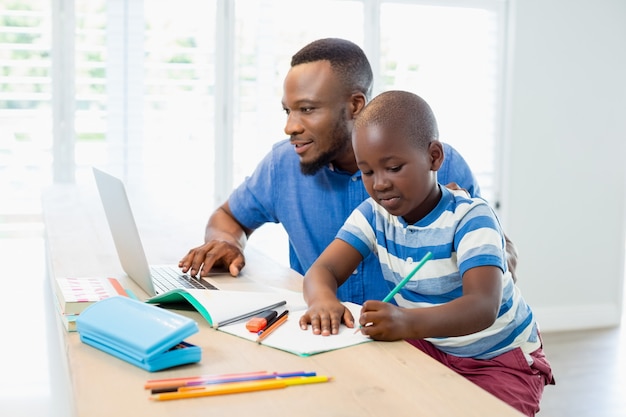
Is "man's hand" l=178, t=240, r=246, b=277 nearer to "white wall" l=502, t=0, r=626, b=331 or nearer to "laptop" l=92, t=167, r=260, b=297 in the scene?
"laptop" l=92, t=167, r=260, b=297

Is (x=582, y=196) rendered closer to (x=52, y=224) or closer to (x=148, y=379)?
(x=52, y=224)

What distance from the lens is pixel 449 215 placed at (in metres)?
1.46

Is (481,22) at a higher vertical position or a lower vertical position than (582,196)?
higher

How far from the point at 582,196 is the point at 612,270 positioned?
49 cm

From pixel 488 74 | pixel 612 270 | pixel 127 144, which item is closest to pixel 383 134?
pixel 127 144

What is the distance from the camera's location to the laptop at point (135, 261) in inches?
60.9

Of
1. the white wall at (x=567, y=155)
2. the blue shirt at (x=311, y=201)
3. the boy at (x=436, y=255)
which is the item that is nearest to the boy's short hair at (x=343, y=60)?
the blue shirt at (x=311, y=201)

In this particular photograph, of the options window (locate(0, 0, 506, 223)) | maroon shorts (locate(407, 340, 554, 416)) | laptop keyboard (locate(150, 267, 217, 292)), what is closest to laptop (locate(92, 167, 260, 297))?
laptop keyboard (locate(150, 267, 217, 292))

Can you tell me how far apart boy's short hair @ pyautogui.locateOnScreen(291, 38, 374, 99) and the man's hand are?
A: 0.47m

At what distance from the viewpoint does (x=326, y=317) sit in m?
1.31

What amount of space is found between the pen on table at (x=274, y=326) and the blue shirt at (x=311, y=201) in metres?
0.56

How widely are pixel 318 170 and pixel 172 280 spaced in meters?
0.48

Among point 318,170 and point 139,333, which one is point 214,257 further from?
point 139,333

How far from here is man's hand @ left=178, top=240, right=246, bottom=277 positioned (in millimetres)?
1783
